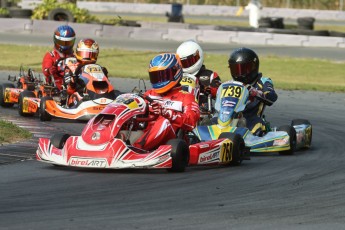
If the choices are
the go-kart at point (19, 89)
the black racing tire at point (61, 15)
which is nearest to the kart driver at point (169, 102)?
the go-kart at point (19, 89)

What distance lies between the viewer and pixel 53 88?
46.2ft

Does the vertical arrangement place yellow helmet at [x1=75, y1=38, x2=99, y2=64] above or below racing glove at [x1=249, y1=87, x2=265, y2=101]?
below

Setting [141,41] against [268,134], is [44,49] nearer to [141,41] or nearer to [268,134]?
[141,41]

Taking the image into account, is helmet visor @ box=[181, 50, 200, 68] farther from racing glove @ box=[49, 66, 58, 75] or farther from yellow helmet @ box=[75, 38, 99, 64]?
racing glove @ box=[49, 66, 58, 75]

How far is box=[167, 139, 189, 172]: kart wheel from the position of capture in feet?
27.9

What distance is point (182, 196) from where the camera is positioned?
7348 millimetres

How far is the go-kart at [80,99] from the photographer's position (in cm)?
1291

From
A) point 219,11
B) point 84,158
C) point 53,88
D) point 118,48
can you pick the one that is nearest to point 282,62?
point 118,48

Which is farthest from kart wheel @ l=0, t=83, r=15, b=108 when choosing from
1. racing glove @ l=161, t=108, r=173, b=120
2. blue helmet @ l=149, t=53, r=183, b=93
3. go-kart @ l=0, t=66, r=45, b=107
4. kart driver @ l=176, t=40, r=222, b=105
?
racing glove @ l=161, t=108, r=173, b=120

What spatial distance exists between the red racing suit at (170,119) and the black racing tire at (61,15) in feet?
65.2

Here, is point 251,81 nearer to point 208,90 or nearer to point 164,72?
point 208,90

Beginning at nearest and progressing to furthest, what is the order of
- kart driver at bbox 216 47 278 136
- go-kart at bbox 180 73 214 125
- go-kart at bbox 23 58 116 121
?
1. kart driver at bbox 216 47 278 136
2. go-kart at bbox 180 73 214 125
3. go-kart at bbox 23 58 116 121

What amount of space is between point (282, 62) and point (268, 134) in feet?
43.5

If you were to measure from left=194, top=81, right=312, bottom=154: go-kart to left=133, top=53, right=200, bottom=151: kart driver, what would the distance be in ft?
1.83
